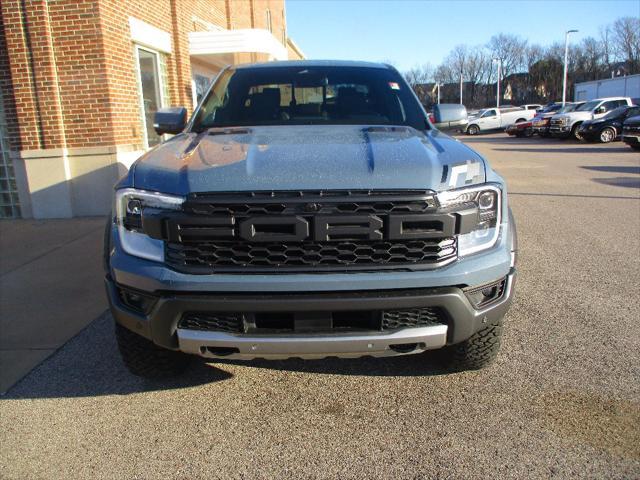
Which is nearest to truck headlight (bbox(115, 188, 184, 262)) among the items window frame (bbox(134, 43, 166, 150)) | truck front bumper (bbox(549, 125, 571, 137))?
window frame (bbox(134, 43, 166, 150))

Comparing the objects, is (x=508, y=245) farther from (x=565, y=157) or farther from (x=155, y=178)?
(x=565, y=157)

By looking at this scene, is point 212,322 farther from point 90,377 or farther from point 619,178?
point 619,178

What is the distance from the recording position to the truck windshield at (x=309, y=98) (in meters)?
3.95

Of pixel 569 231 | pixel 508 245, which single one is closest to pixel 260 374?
pixel 508 245

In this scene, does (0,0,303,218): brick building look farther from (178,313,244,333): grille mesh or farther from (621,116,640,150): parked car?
(621,116,640,150): parked car

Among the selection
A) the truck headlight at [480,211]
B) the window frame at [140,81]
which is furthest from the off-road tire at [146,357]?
the window frame at [140,81]

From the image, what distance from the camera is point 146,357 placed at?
304 cm

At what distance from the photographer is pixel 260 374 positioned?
11.0 ft

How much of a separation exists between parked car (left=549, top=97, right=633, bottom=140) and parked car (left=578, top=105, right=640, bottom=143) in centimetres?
116

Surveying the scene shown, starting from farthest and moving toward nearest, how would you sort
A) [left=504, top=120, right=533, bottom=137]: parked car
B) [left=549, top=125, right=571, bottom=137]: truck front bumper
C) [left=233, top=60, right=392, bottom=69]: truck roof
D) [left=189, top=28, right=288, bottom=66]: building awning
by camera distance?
[left=504, top=120, right=533, bottom=137]: parked car → [left=549, top=125, right=571, bottom=137]: truck front bumper → [left=189, top=28, right=288, bottom=66]: building awning → [left=233, top=60, right=392, bottom=69]: truck roof

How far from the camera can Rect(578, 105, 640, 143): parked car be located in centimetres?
2333

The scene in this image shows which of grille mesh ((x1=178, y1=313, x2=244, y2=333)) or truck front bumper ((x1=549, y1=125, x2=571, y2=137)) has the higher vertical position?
grille mesh ((x1=178, y1=313, x2=244, y2=333))

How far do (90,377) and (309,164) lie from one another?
1.97 metres

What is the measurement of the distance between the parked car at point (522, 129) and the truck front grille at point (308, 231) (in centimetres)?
3169
